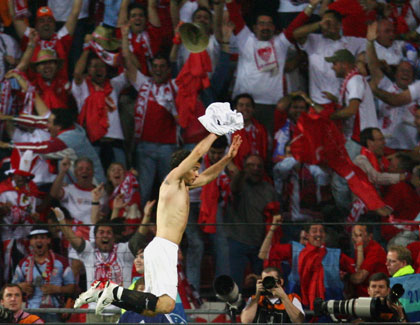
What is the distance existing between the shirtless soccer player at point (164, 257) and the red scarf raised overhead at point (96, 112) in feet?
11.3

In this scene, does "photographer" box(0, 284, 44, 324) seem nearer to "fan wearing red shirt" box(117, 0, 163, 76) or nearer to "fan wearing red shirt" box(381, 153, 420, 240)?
"fan wearing red shirt" box(117, 0, 163, 76)

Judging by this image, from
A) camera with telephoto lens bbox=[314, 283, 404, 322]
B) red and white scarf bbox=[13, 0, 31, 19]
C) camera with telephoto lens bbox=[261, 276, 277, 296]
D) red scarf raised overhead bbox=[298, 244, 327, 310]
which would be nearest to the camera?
camera with telephoto lens bbox=[314, 283, 404, 322]

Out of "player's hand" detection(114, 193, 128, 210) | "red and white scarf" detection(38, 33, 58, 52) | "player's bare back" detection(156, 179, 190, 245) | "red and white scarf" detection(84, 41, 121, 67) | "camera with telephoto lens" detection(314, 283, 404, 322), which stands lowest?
"camera with telephoto lens" detection(314, 283, 404, 322)

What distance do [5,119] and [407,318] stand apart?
554 centimetres

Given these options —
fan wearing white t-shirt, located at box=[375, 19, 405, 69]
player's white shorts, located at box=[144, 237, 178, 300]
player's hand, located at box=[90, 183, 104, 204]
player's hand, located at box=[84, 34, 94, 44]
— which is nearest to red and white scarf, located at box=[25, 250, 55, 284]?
player's hand, located at box=[90, 183, 104, 204]

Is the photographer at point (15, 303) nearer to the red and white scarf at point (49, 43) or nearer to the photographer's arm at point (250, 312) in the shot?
the photographer's arm at point (250, 312)

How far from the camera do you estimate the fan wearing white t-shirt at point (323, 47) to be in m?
10.7

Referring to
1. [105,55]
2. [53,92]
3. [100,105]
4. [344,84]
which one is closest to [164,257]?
[100,105]

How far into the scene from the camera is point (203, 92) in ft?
35.3

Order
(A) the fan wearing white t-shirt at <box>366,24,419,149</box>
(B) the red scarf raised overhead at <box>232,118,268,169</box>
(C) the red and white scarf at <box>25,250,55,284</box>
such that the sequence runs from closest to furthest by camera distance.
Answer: (C) the red and white scarf at <box>25,250,55,284</box>, (B) the red scarf raised overhead at <box>232,118,268,169</box>, (A) the fan wearing white t-shirt at <box>366,24,419,149</box>

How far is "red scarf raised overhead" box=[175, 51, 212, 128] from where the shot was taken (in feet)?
34.9

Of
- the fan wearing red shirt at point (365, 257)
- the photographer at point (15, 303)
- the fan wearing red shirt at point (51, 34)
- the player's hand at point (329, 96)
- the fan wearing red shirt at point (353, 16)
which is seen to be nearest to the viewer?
the photographer at point (15, 303)

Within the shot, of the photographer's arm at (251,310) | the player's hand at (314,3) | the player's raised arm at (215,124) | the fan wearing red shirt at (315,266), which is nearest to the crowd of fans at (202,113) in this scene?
the player's hand at (314,3)

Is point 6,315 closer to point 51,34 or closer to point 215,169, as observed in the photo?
point 215,169
